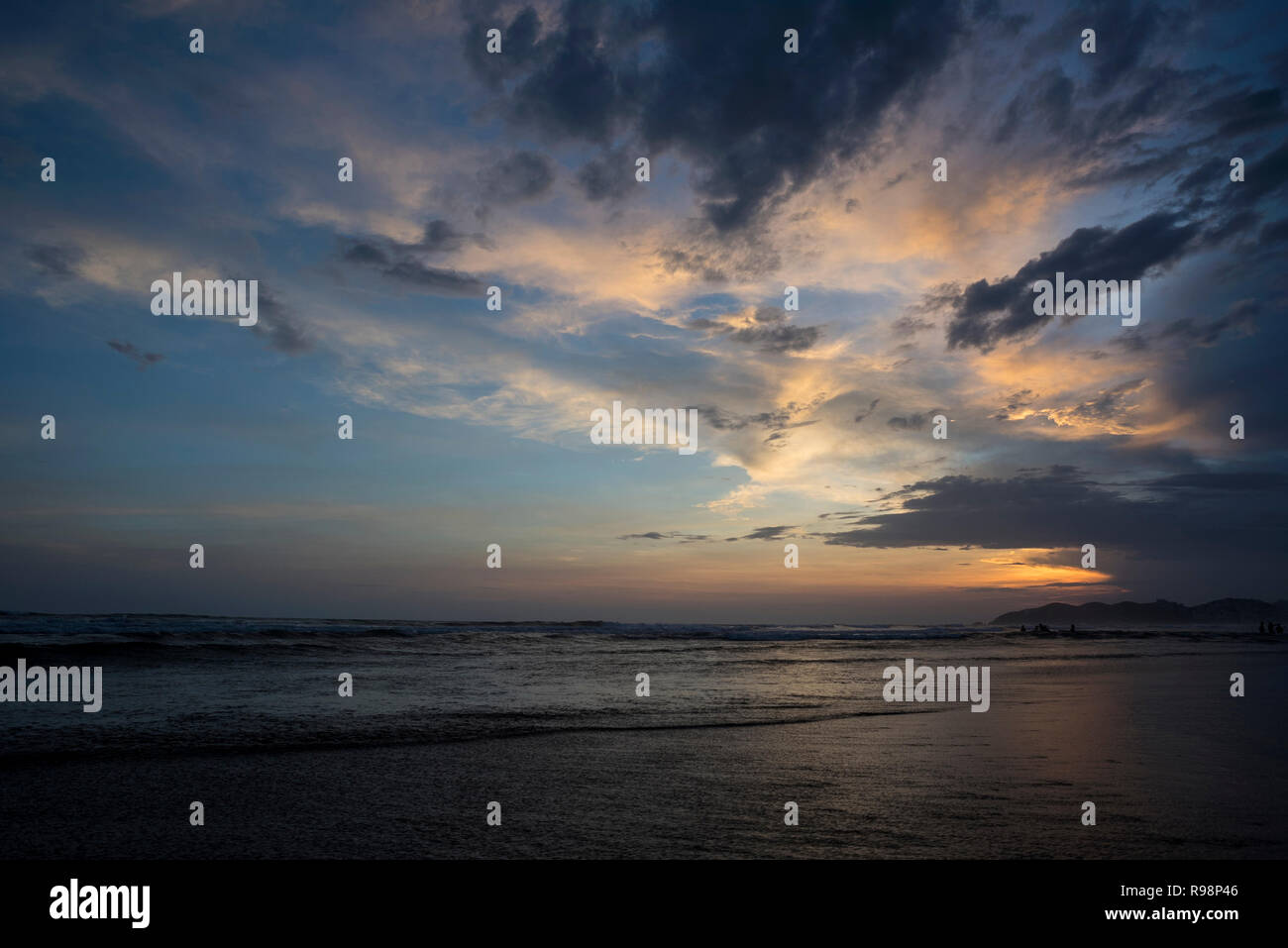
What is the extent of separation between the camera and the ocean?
5.61 meters

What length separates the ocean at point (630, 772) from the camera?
5609 mm

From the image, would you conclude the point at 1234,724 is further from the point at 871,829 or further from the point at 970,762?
the point at 871,829

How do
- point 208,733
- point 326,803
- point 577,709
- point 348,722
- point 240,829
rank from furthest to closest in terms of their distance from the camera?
1. point 577,709
2. point 348,722
3. point 208,733
4. point 326,803
5. point 240,829

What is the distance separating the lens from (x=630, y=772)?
8.02 meters
